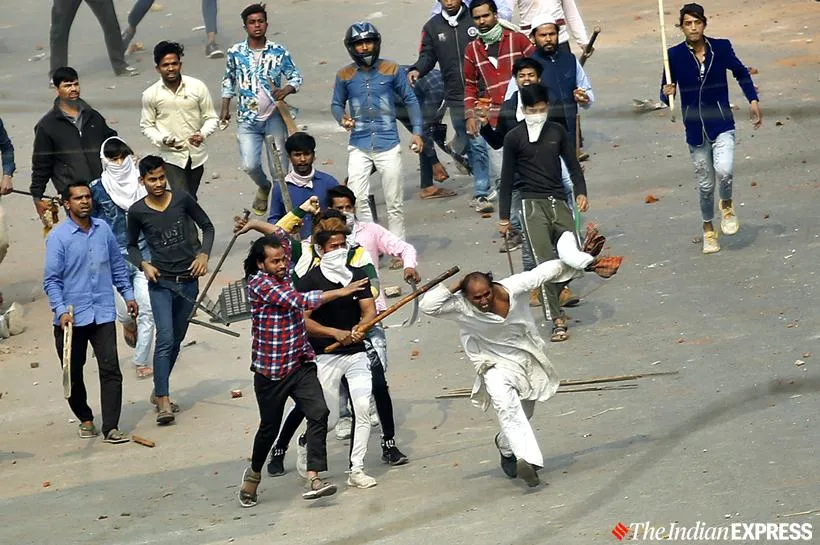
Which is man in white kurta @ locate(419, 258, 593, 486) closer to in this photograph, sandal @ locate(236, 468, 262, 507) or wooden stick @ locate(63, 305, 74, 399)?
sandal @ locate(236, 468, 262, 507)

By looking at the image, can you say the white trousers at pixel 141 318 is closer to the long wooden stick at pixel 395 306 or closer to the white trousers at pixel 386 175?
the white trousers at pixel 386 175

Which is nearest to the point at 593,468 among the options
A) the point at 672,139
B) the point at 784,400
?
the point at 784,400

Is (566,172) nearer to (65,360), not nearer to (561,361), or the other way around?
(561,361)

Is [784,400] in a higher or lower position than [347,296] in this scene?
lower

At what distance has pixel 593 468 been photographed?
862cm

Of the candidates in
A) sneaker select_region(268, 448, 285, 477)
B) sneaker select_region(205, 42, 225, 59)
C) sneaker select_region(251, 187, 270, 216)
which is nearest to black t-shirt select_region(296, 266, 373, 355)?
sneaker select_region(268, 448, 285, 477)

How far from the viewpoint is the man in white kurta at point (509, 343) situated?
8414mm

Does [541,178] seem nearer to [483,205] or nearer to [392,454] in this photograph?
[392,454]

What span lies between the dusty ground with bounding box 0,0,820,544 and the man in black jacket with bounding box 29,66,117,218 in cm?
127

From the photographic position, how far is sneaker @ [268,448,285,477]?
9.53m

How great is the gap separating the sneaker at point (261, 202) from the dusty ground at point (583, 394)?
0.37 metres

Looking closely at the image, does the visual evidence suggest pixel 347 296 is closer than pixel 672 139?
Yes

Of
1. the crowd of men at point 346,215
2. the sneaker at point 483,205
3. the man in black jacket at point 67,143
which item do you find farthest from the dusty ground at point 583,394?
the man in black jacket at point 67,143

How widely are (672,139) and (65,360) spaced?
23.4 ft
